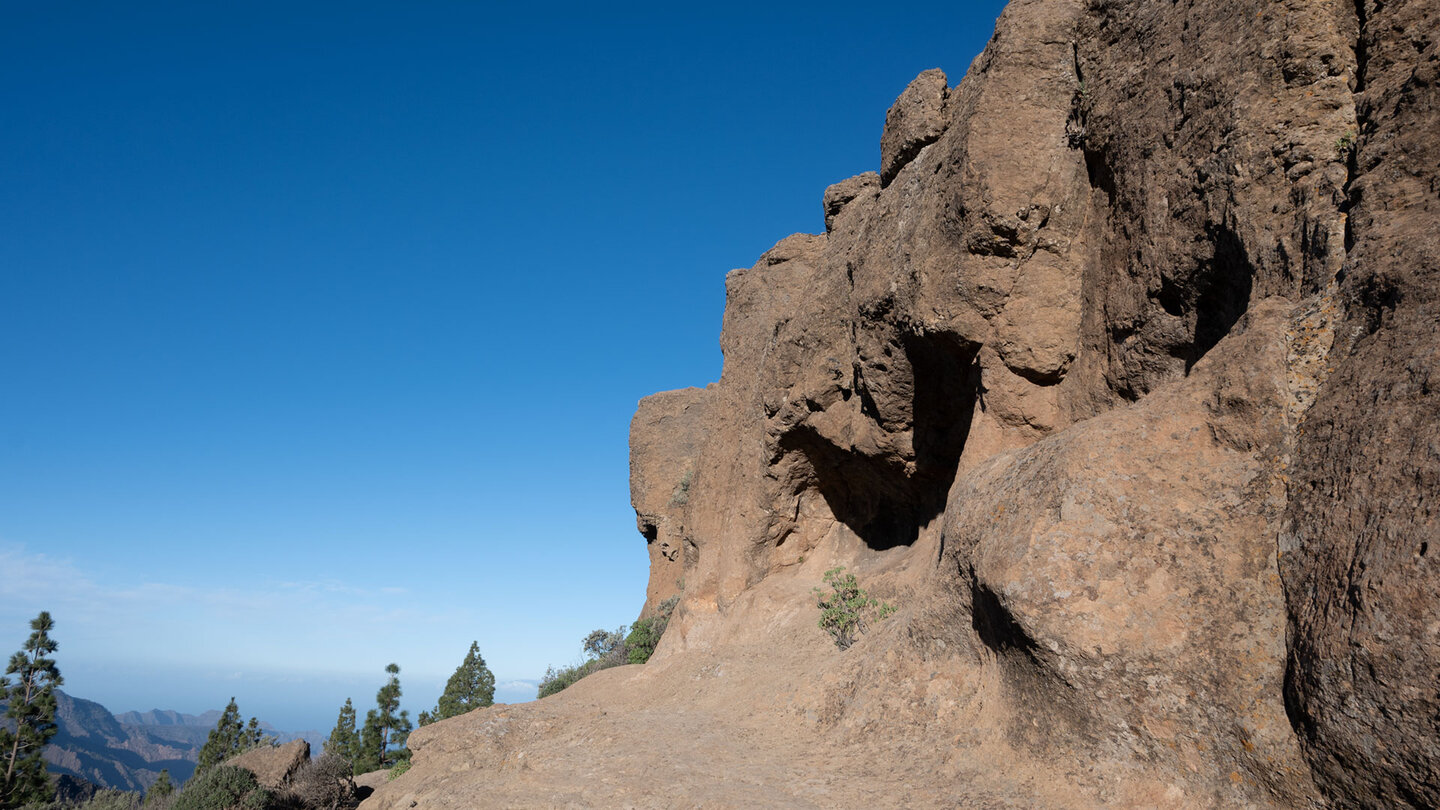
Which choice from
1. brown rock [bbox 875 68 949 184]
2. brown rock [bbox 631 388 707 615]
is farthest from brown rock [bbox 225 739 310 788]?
brown rock [bbox 875 68 949 184]

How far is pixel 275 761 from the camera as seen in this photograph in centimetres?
2177

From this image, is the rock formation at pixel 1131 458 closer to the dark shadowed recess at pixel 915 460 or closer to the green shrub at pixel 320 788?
the dark shadowed recess at pixel 915 460

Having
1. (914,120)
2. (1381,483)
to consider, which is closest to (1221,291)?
(1381,483)

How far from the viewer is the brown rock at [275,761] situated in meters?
21.2

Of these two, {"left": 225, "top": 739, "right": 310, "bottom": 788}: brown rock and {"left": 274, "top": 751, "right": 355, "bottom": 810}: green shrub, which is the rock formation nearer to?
{"left": 274, "top": 751, "right": 355, "bottom": 810}: green shrub

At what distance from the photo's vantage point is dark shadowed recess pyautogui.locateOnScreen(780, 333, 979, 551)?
14.5m

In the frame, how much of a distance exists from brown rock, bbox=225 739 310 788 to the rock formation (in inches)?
345

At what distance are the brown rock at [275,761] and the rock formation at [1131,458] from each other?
877 centimetres

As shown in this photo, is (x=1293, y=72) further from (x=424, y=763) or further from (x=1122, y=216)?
(x=424, y=763)

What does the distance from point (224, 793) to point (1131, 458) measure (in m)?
21.2

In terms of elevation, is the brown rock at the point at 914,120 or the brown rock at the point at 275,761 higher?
the brown rock at the point at 914,120

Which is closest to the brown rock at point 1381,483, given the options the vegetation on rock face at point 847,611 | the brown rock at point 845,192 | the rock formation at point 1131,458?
the rock formation at point 1131,458

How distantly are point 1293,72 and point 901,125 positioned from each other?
29.6ft

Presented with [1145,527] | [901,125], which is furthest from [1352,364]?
[901,125]
